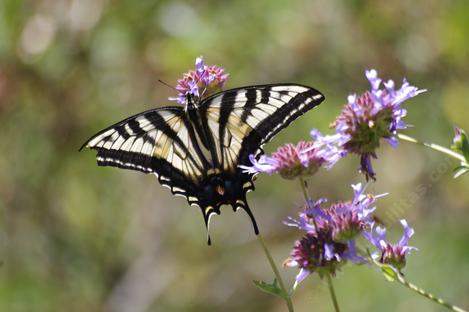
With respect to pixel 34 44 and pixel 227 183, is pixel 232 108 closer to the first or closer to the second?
pixel 227 183

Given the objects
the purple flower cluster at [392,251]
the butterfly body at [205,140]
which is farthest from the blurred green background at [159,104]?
the purple flower cluster at [392,251]

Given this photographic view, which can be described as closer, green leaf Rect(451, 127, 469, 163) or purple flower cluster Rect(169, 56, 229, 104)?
green leaf Rect(451, 127, 469, 163)

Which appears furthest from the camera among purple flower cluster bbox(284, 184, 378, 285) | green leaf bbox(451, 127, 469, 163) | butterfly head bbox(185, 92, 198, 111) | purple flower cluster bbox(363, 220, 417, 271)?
butterfly head bbox(185, 92, 198, 111)

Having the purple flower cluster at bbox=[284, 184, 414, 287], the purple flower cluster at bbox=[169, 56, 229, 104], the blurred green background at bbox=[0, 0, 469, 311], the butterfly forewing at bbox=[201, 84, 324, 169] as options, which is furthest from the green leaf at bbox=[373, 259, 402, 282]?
the blurred green background at bbox=[0, 0, 469, 311]

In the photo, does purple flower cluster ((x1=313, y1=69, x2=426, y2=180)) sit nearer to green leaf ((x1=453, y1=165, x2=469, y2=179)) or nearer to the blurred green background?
green leaf ((x1=453, y1=165, x2=469, y2=179))

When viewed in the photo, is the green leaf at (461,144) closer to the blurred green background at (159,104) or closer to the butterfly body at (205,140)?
the butterfly body at (205,140)

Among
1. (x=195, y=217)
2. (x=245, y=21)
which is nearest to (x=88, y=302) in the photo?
(x=195, y=217)
